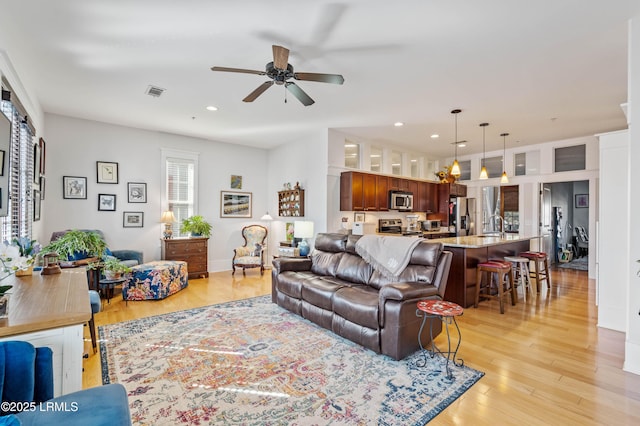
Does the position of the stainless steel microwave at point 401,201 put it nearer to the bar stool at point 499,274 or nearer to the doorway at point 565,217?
the bar stool at point 499,274

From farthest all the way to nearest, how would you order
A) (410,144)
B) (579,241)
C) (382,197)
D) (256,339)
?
(579,241)
(410,144)
(382,197)
(256,339)

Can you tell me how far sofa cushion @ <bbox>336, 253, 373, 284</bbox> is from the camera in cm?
370

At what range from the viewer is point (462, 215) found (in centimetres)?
815

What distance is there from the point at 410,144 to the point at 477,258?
11.8 feet

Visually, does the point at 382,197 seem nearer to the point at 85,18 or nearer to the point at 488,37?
the point at 488,37

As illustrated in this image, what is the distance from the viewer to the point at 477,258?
434 centimetres

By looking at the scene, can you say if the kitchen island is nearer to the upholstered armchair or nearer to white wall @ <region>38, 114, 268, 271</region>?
the upholstered armchair

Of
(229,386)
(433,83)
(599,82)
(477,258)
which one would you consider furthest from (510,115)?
(229,386)

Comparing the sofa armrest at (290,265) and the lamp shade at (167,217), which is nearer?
the sofa armrest at (290,265)

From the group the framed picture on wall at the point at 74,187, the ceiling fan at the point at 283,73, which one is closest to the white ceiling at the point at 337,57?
the ceiling fan at the point at 283,73

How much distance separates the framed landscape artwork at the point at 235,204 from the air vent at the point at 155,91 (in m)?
3.09

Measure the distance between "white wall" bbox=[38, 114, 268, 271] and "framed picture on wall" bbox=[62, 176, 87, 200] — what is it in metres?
0.06

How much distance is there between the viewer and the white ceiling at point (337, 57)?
246 centimetres

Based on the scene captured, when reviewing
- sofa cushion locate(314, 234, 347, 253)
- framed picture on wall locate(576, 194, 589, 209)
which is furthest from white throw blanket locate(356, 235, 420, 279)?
framed picture on wall locate(576, 194, 589, 209)
